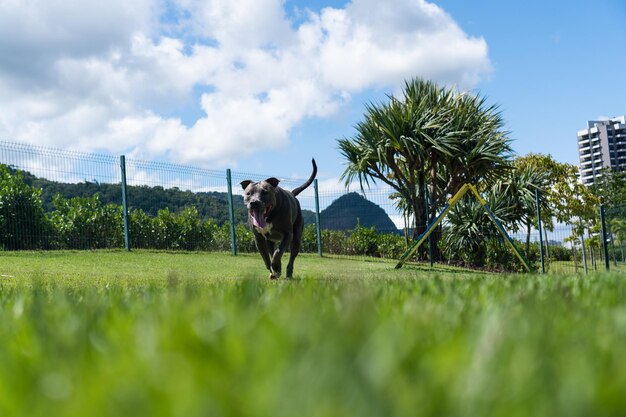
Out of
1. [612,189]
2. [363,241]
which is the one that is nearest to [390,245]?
[363,241]

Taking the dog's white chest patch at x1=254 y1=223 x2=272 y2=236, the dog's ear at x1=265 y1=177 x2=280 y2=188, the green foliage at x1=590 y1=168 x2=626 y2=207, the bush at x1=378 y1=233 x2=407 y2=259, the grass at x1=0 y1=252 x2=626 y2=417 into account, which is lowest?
the bush at x1=378 y1=233 x2=407 y2=259

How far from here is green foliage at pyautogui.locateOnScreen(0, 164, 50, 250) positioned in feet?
49.2

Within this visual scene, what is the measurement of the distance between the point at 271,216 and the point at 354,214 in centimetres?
1433

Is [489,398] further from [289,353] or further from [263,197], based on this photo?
[263,197]

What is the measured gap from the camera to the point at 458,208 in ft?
69.0

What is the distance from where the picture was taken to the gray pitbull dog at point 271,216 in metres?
8.06

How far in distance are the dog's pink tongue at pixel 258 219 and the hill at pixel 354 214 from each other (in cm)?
1391

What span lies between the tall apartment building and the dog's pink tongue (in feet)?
485

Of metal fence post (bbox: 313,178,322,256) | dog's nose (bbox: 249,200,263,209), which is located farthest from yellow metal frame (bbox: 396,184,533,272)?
metal fence post (bbox: 313,178,322,256)

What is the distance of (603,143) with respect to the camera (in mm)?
144625

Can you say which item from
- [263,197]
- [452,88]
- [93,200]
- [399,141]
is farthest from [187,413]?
[452,88]

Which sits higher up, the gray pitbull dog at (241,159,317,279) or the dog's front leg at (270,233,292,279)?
the gray pitbull dog at (241,159,317,279)

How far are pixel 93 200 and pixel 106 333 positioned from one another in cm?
1738

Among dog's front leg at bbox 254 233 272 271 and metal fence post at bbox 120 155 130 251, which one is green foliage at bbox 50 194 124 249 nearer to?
metal fence post at bbox 120 155 130 251
